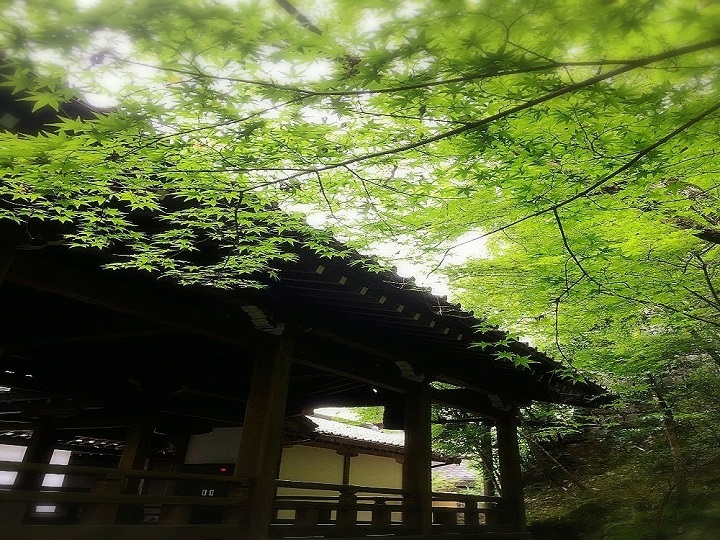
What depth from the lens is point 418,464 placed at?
7.05 metres

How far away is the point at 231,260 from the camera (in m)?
3.99

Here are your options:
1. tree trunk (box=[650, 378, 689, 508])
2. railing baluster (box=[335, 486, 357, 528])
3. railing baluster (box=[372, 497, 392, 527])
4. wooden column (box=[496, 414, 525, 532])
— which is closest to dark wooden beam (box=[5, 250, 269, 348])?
railing baluster (box=[335, 486, 357, 528])

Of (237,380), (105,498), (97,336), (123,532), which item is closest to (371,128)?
(105,498)

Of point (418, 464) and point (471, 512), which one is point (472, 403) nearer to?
point (471, 512)

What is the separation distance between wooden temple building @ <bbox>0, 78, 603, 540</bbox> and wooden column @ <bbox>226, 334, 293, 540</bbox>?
0.02 m

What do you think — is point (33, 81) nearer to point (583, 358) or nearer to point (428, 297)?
point (428, 297)

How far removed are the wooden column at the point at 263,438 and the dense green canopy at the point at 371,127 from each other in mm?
1252

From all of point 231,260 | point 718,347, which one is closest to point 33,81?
point 231,260

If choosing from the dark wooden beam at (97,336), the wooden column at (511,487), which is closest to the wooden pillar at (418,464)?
the wooden column at (511,487)

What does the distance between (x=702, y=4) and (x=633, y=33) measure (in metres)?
0.22

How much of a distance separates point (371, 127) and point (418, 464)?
564 cm

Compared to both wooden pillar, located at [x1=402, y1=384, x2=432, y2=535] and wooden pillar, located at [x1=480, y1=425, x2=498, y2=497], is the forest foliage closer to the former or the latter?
wooden pillar, located at [x1=402, y1=384, x2=432, y2=535]

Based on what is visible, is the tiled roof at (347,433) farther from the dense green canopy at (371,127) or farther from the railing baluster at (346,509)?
the dense green canopy at (371,127)

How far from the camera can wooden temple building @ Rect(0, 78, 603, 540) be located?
4.25 m
